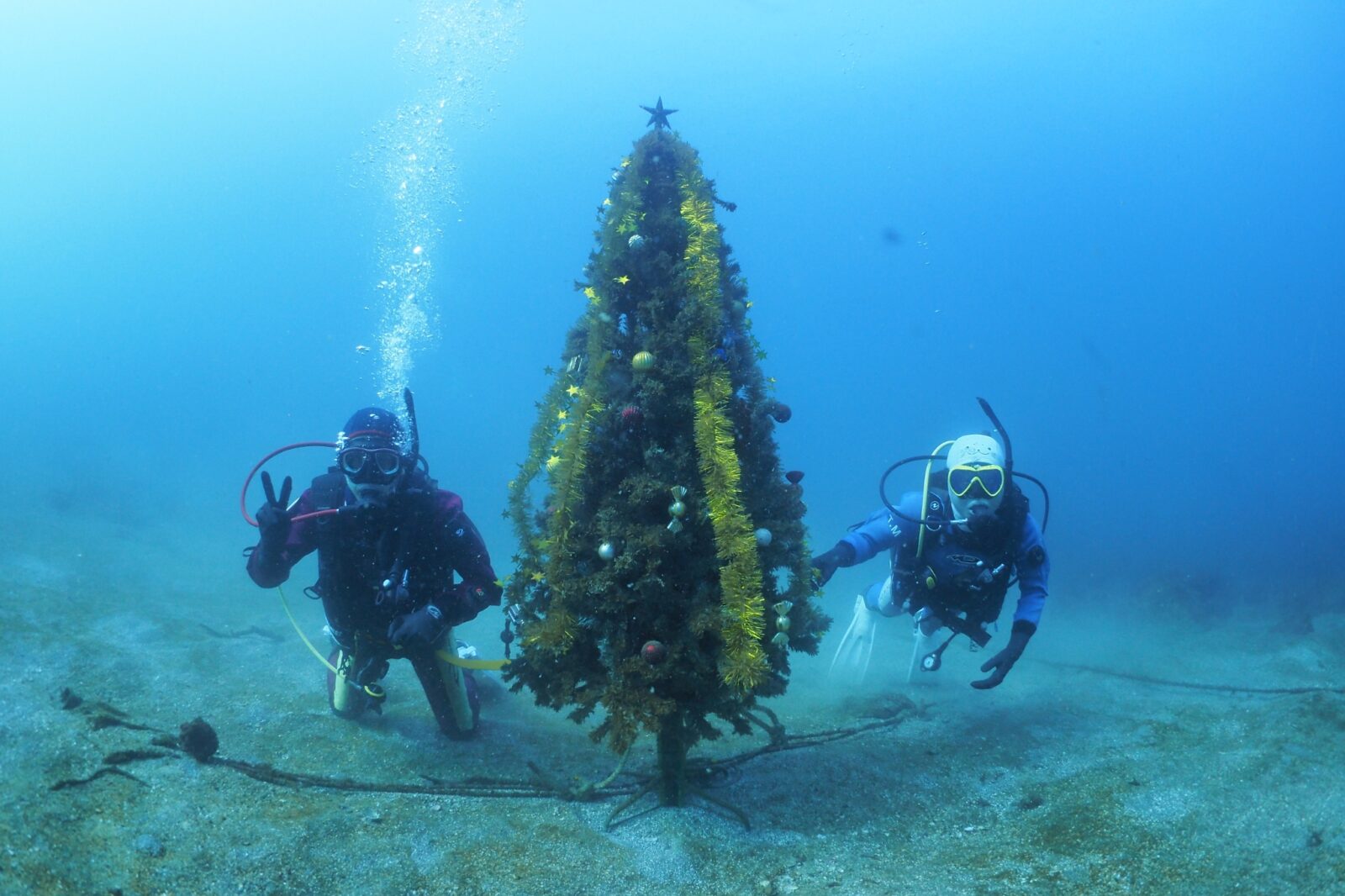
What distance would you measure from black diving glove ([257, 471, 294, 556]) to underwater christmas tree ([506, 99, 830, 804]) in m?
1.75

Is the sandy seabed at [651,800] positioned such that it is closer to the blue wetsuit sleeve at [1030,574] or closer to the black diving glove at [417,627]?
the black diving glove at [417,627]

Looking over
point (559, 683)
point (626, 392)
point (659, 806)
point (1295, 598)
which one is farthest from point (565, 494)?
point (1295, 598)

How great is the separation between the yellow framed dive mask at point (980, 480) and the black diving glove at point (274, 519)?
5.20 m

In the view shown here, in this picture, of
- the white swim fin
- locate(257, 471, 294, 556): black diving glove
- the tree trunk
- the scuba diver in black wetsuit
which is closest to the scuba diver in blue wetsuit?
the white swim fin

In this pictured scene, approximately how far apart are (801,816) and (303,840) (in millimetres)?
2708

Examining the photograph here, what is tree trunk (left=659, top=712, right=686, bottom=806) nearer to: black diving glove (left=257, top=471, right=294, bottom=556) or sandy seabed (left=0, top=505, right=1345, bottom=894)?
sandy seabed (left=0, top=505, right=1345, bottom=894)

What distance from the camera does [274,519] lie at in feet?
15.2

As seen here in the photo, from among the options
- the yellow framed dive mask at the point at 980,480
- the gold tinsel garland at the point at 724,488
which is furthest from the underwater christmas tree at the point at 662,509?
the yellow framed dive mask at the point at 980,480

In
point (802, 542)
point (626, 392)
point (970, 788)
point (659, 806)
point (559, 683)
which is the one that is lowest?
point (970, 788)

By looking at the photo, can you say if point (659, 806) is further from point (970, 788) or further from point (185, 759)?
point (185, 759)

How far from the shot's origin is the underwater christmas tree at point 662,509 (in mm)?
3643

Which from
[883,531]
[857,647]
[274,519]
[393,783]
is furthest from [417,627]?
[857,647]

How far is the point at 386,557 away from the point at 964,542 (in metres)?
4.84

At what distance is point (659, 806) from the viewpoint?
403cm
